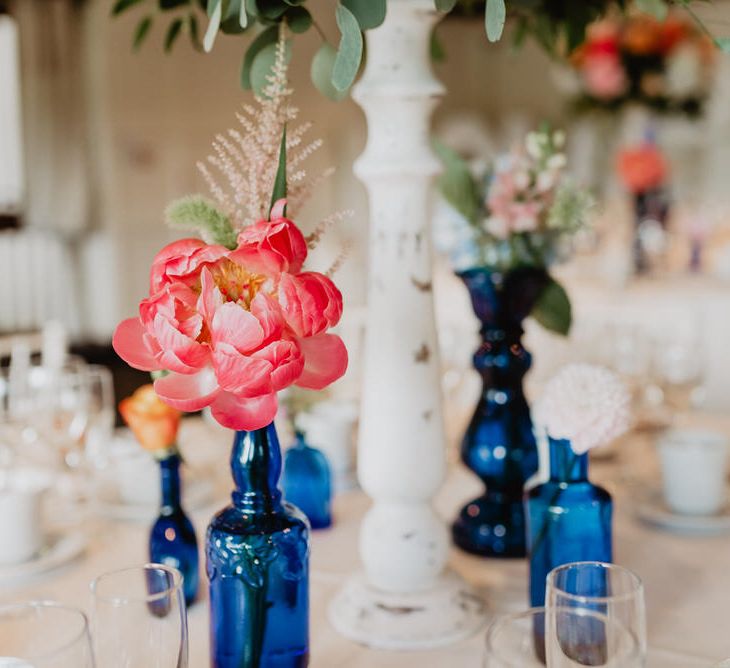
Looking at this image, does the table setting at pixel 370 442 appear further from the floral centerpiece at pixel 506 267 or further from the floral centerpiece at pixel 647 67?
the floral centerpiece at pixel 647 67

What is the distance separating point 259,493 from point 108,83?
4.44 meters

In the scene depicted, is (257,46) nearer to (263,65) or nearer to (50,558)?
(263,65)

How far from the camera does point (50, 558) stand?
Result: 1.13 metres

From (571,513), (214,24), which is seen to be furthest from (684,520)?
(214,24)

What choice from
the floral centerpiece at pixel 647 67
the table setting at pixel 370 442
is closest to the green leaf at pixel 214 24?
the table setting at pixel 370 442

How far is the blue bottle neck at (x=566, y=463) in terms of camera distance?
920 mm

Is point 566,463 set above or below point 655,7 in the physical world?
below

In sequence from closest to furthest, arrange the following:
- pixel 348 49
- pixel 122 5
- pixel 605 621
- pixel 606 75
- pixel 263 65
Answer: pixel 605 621, pixel 348 49, pixel 263 65, pixel 122 5, pixel 606 75

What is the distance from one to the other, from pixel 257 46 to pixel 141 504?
26.0 inches

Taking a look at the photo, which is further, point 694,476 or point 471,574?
point 694,476

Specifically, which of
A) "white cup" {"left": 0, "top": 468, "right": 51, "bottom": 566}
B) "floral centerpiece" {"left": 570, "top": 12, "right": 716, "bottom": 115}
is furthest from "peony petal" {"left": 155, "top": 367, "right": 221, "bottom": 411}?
"floral centerpiece" {"left": 570, "top": 12, "right": 716, "bottom": 115}

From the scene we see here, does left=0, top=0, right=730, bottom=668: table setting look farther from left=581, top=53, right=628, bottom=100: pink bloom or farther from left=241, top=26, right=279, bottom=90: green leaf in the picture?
left=581, top=53, right=628, bottom=100: pink bloom

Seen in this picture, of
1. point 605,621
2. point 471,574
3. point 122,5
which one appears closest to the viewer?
point 605,621

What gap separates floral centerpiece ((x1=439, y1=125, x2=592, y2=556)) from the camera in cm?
118
